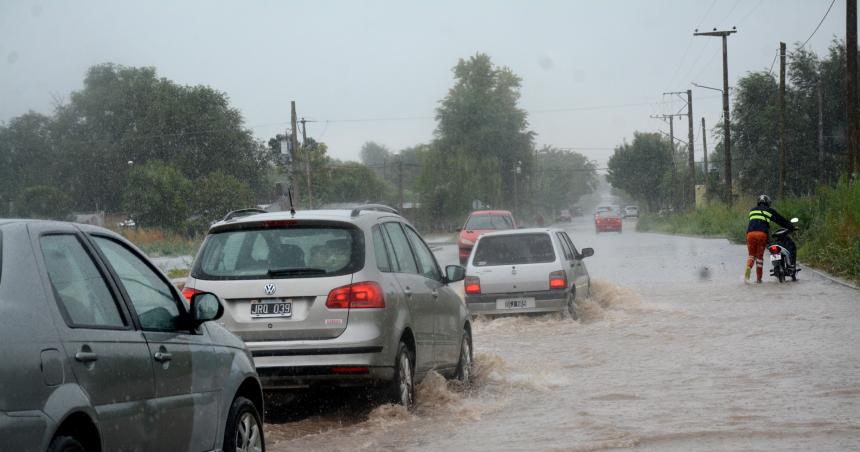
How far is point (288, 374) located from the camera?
820 cm

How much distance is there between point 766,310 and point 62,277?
15.0 meters

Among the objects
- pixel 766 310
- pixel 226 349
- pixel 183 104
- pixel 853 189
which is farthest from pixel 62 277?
pixel 183 104

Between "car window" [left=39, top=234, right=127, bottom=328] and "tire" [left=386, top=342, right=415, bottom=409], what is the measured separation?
3.95 metres

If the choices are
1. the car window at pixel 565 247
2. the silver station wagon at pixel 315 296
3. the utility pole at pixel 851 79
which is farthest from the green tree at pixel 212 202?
the silver station wagon at pixel 315 296

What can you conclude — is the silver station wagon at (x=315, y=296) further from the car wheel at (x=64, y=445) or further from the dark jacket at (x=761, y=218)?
the dark jacket at (x=761, y=218)

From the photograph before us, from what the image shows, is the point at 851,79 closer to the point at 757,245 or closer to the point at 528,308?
the point at 757,245

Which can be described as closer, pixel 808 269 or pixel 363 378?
pixel 363 378

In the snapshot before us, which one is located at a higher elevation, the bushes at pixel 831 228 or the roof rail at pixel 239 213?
the roof rail at pixel 239 213

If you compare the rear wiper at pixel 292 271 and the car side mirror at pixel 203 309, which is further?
the rear wiper at pixel 292 271

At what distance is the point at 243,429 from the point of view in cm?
598

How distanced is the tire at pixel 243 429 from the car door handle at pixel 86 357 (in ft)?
5.24

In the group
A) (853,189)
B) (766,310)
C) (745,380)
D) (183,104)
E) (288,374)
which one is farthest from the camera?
(183,104)

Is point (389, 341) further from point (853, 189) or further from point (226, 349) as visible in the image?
point (853, 189)

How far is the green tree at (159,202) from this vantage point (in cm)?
6938
